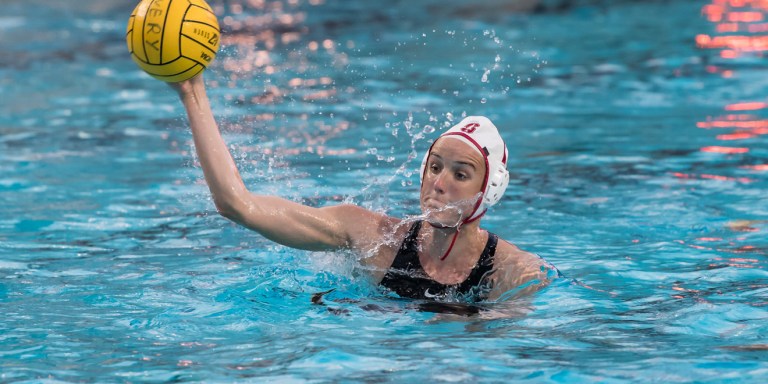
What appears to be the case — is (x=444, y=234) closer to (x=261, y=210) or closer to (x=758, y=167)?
(x=261, y=210)

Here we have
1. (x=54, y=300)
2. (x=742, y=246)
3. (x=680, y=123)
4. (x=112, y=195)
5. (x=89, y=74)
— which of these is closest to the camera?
(x=54, y=300)

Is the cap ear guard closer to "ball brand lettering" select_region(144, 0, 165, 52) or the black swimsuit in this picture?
the black swimsuit

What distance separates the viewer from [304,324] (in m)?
4.62

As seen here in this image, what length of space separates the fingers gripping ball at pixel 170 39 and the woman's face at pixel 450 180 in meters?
1.12

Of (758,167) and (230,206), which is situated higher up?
(230,206)

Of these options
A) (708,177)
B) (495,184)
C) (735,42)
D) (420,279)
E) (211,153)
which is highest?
(735,42)

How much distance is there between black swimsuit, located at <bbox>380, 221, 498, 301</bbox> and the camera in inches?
189

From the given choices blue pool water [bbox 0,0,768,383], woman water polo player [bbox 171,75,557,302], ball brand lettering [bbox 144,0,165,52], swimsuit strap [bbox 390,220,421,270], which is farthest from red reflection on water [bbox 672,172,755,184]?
ball brand lettering [bbox 144,0,165,52]

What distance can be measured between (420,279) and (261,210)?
99cm

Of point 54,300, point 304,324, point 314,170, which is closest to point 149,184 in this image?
point 314,170

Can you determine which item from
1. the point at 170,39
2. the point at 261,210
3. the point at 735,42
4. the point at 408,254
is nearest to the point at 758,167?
the point at 408,254

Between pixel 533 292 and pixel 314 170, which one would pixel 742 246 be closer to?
pixel 533 292

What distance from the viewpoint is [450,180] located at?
15.1 feet

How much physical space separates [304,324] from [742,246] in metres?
2.93
